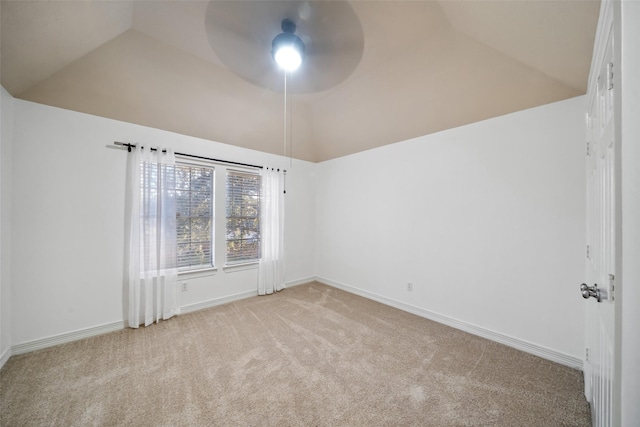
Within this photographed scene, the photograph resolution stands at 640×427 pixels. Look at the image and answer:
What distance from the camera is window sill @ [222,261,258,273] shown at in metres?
3.76

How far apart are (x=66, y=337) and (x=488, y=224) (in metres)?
4.72

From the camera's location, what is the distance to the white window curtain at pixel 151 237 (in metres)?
2.88

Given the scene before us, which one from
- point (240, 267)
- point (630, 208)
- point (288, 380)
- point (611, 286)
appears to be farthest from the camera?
point (240, 267)

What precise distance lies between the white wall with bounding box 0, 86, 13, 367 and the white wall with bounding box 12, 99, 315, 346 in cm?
6

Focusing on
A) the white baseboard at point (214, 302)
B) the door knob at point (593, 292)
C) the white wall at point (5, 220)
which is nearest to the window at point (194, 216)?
the white baseboard at point (214, 302)

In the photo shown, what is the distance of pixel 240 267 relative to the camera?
3.92m

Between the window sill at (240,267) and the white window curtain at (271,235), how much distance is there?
0.10 meters

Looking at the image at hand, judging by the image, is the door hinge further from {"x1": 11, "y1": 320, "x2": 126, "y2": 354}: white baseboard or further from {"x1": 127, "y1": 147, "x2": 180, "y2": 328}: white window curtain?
{"x1": 11, "y1": 320, "x2": 126, "y2": 354}: white baseboard

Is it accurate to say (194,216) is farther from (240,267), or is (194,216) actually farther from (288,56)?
(288,56)

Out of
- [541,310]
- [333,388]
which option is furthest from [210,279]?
[541,310]

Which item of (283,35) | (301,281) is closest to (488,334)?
(301,281)

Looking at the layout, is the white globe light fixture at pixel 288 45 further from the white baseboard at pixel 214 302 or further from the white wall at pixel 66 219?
the white baseboard at pixel 214 302

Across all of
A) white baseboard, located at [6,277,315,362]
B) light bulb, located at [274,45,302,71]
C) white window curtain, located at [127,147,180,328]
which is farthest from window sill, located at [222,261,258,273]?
light bulb, located at [274,45,302,71]

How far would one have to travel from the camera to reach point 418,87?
2.75 metres
